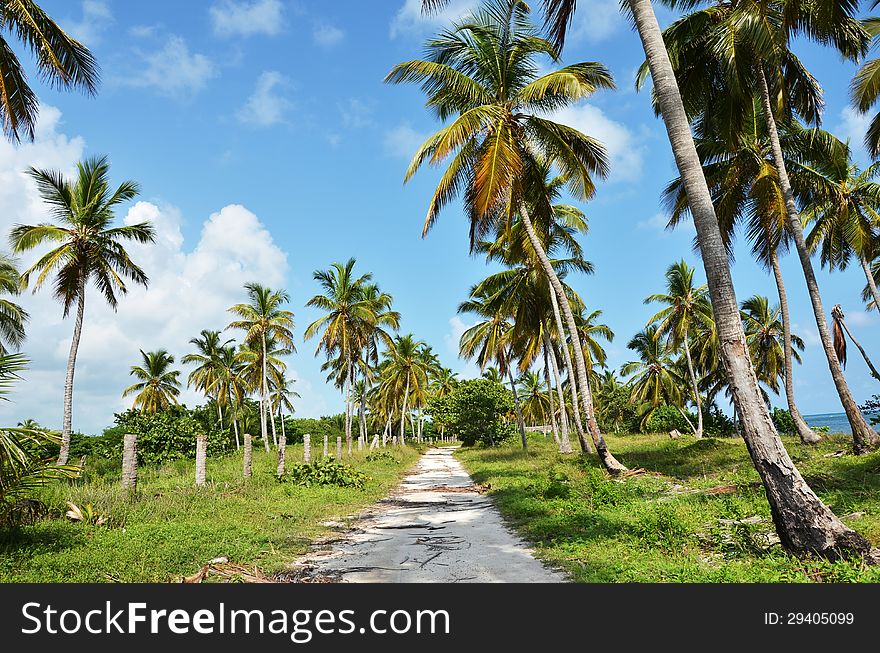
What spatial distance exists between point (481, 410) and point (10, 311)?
102 feet

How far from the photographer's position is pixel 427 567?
6188 millimetres

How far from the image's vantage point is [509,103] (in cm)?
1480

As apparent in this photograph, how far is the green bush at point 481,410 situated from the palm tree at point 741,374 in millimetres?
36929

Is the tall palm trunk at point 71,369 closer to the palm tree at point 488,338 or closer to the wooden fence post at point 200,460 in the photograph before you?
the wooden fence post at point 200,460

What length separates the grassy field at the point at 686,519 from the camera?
521cm

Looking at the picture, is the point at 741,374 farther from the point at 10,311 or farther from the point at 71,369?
the point at 10,311

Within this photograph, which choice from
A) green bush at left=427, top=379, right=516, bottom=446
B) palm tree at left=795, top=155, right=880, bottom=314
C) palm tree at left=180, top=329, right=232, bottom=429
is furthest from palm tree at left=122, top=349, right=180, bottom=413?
palm tree at left=795, top=155, right=880, bottom=314

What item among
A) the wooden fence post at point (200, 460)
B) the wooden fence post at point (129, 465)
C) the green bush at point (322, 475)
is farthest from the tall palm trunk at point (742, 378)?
the green bush at point (322, 475)

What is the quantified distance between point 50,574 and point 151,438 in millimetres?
19961

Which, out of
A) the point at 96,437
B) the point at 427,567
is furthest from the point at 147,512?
the point at 96,437

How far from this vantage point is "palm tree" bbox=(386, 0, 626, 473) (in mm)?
13430

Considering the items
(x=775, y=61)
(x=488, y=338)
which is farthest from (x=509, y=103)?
(x=488, y=338)

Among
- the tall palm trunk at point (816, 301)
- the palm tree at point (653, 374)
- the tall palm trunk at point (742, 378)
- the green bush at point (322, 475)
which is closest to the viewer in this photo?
the tall palm trunk at point (742, 378)
